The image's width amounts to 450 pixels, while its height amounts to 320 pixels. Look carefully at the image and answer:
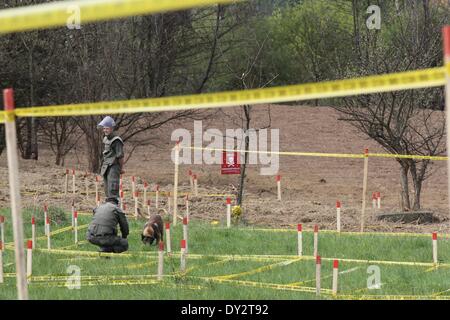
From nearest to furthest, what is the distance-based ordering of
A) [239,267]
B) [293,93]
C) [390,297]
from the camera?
[293,93] → [390,297] → [239,267]

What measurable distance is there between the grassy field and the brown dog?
0.66 feet

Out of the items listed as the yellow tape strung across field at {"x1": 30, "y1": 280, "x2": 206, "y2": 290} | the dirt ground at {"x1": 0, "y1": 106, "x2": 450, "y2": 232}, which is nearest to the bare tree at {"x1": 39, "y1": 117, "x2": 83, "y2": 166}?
the dirt ground at {"x1": 0, "y1": 106, "x2": 450, "y2": 232}

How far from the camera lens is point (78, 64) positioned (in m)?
28.6

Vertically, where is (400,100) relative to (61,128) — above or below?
above

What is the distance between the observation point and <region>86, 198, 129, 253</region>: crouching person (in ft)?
46.5

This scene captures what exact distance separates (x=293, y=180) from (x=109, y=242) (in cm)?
1709

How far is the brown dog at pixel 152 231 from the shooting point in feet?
50.0

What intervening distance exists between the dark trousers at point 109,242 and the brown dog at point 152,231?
0.80 meters

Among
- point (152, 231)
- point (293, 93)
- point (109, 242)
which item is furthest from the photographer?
point (152, 231)

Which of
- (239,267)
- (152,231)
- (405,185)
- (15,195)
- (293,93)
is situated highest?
(293,93)

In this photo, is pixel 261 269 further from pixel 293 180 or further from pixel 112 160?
pixel 293 180

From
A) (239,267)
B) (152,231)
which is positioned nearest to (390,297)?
(239,267)

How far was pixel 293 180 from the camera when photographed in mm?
31031
